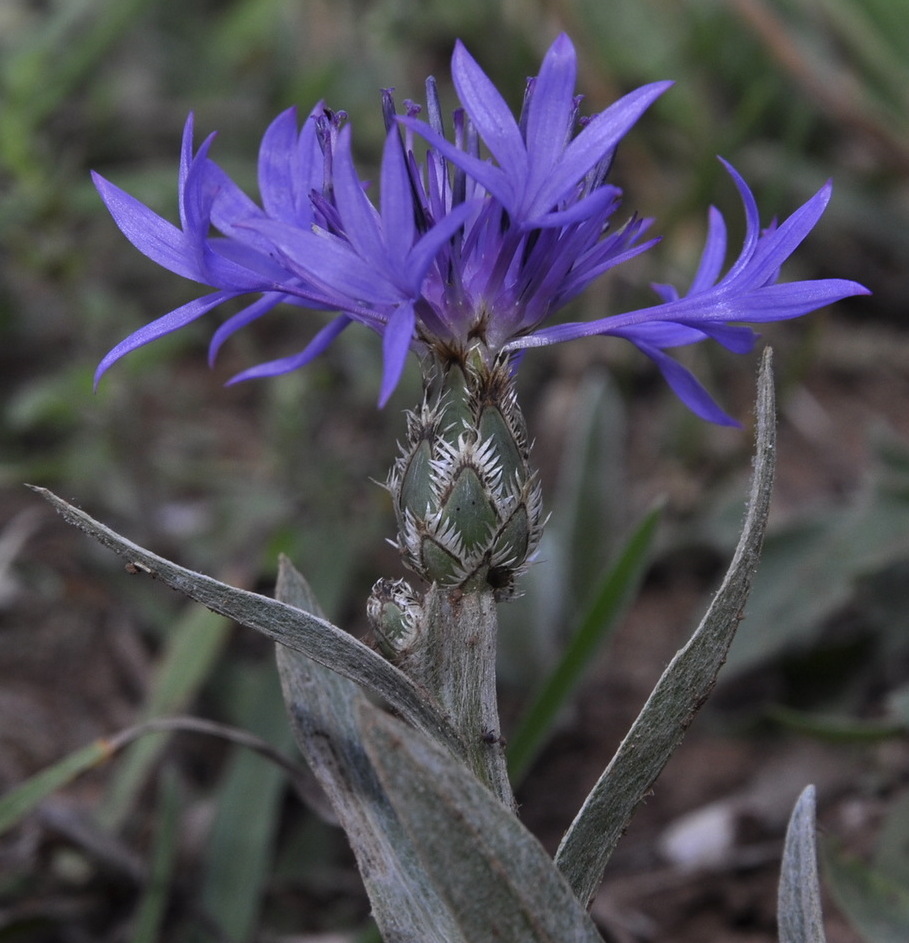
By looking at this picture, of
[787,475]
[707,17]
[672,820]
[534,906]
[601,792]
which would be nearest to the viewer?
[534,906]

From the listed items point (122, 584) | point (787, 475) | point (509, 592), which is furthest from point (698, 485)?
point (509, 592)

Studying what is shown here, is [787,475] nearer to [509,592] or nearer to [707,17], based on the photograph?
[707,17]

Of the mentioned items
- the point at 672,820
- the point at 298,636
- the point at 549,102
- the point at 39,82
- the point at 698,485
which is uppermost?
the point at 39,82

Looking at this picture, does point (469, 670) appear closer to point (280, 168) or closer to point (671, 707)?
point (671, 707)

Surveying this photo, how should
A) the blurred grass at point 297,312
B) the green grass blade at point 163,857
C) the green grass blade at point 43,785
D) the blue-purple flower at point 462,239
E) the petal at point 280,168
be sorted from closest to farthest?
1. the blue-purple flower at point 462,239
2. the petal at point 280,168
3. the green grass blade at point 43,785
4. the green grass blade at point 163,857
5. the blurred grass at point 297,312

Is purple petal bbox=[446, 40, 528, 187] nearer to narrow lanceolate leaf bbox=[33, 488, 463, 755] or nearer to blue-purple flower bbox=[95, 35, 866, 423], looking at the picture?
blue-purple flower bbox=[95, 35, 866, 423]

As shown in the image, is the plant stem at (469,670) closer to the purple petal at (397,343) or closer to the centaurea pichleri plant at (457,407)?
the centaurea pichleri plant at (457,407)

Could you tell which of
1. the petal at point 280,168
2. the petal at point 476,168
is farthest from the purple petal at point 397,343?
the petal at point 280,168
